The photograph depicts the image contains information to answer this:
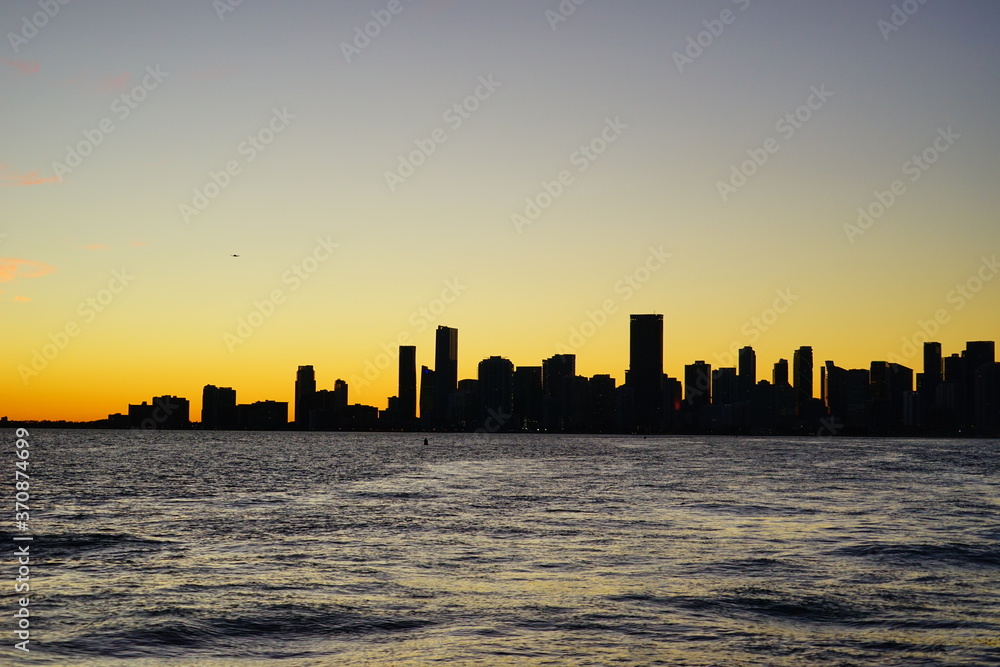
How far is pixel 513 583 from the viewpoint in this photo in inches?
1225

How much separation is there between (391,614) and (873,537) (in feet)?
96.6

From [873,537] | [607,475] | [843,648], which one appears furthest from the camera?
[607,475]

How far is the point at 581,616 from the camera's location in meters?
25.9

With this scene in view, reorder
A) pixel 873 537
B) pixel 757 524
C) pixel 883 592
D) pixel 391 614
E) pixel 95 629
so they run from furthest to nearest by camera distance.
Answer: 1. pixel 757 524
2. pixel 873 537
3. pixel 883 592
4. pixel 391 614
5. pixel 95 629

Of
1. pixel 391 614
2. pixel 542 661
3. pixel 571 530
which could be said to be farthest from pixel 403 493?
pixel 542 661

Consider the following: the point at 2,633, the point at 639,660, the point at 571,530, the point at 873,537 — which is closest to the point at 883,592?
the point at 639,660

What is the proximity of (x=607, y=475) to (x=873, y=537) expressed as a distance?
63.8 meters

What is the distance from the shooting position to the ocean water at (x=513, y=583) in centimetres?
2259

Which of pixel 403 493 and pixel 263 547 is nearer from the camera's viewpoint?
pixel 263 547

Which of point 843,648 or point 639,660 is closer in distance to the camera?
point 639,660

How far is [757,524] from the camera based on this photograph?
166ft

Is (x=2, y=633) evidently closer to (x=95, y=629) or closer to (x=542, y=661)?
(x=95, y=629)

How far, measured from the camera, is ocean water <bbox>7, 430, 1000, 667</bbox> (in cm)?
2259

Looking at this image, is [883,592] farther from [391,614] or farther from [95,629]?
[95,629]
